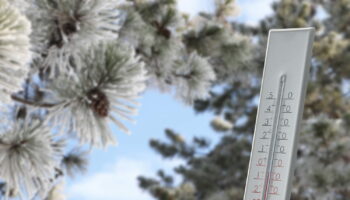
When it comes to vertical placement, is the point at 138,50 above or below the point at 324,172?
below

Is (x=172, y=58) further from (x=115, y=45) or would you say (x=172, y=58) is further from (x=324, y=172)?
(x=324, y=172)

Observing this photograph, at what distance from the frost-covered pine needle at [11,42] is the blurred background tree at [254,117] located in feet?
4.14

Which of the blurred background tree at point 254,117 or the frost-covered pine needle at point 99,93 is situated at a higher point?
the blurred background tree at point 254,117

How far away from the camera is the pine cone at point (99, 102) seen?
1215 millimetres

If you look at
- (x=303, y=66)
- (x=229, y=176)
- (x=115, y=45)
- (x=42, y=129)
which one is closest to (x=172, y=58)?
(x=115, y=45)

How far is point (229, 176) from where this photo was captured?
5781 millimetres

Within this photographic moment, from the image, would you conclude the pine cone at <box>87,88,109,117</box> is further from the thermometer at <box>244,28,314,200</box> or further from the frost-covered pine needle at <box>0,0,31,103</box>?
the thermometer at <box>244,28,314,200</box>

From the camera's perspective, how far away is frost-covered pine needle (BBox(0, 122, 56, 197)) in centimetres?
118

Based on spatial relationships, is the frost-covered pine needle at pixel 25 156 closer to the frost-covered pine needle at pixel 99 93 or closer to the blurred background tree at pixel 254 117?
the frost-covered pine needle at pixel 99 93

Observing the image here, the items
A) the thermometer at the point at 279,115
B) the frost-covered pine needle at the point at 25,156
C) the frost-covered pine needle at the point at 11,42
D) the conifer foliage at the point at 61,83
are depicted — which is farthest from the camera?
the frost-covered pine needle at the point at 25,156

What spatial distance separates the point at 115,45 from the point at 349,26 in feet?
15.5

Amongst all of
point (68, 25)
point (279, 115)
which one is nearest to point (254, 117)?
point (68, 25)

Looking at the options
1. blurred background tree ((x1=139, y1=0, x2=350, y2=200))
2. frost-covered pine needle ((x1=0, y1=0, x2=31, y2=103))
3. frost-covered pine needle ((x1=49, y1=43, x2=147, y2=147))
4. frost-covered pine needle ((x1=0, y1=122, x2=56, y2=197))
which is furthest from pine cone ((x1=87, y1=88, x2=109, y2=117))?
blurred background tree ((x1=139, y1=0, x2=350, y2=200))

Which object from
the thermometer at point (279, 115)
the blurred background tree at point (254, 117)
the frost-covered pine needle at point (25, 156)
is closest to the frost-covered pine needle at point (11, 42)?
the frost-covered pine needle at point (25, 156)
